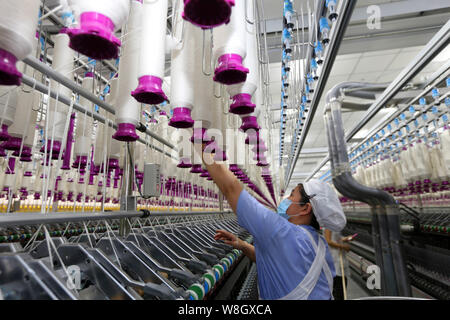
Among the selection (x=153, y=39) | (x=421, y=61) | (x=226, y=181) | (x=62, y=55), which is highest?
(x=421, y=61)

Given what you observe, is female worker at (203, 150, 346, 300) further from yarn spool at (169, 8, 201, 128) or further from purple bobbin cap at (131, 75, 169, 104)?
purple bobbin cap at (131, 75, 169, 104)

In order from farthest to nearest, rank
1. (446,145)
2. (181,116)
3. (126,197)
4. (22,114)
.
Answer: (446,145), (126,197), (22,114), (181,116)

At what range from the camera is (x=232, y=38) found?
694 millimetres

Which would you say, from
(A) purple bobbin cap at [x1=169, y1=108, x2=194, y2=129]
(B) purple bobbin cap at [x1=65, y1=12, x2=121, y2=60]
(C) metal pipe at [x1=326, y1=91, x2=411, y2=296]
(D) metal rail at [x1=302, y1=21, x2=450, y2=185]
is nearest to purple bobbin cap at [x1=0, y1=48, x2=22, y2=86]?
(B) purple bobbin cap at [x1=65, y1=12, x2=121, y2=60]

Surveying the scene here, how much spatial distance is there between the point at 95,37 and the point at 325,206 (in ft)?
5.00

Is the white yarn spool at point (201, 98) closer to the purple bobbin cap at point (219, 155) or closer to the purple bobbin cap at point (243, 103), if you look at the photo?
the purple bobbin cap at point (243, 103)

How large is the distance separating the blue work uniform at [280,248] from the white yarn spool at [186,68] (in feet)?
2.42

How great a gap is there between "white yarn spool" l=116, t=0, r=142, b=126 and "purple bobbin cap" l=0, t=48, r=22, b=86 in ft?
1.50

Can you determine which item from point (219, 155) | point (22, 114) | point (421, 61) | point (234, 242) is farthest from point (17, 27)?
point (421, 61)

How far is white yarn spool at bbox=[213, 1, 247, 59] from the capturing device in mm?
688

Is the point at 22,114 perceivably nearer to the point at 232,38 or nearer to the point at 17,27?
the point at 17,27

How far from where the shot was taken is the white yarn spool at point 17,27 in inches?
18.9
